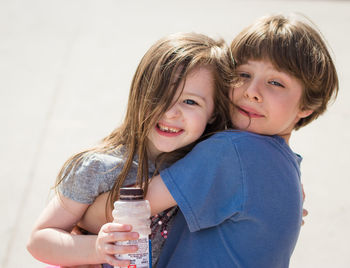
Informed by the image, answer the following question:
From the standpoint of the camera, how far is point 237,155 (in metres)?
1.40

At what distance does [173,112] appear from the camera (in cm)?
151

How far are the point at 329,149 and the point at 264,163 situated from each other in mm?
2218

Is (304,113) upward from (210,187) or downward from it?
upward

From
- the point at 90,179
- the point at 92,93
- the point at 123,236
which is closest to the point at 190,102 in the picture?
the point at 90,179

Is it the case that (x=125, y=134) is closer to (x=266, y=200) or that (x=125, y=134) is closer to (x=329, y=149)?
(x=266, y=200)

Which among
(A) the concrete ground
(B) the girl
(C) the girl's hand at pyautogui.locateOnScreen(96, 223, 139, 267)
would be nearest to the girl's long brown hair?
(B) the girl

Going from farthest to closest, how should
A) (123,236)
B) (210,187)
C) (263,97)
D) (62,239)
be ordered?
(263,97) < (62,239) < (210,187) < (123,236)

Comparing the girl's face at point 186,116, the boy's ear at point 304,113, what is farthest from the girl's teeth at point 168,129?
the boy's ear at point 304,113

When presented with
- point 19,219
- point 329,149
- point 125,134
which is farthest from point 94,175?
point 329,149

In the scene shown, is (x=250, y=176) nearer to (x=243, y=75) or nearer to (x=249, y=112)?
(x=249, y=112)

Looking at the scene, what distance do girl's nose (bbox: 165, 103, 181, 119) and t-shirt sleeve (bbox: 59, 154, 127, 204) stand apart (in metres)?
0.25

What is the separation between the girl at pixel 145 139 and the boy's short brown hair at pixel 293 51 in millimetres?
143

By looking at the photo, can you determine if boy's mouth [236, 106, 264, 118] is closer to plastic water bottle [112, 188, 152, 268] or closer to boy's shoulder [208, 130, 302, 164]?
boy's shoulder [208, 130, 302, 164]

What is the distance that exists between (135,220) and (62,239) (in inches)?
14.4
